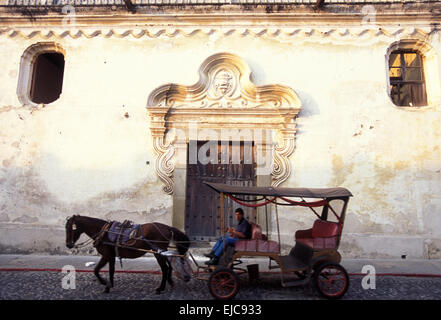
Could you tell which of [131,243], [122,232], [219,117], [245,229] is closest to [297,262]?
[245,229]

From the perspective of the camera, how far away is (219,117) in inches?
352

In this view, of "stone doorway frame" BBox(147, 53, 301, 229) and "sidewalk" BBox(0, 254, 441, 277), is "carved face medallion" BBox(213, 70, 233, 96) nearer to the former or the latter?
"stone doorway frame" BBox(147, 53, 301, 229)

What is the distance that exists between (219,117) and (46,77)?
20.2ft

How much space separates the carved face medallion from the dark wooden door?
4.77 ft

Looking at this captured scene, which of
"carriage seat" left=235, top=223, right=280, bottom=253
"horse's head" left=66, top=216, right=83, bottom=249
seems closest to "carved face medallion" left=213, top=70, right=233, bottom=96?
"carriage seat" left=235, top=223, right=280, bottom=253

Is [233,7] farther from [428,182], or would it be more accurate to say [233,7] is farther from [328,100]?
[428,182]

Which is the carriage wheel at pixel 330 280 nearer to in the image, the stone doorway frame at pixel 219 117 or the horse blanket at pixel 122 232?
the horse blanket at pixel 122 232

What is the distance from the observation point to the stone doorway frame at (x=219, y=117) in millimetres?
8672

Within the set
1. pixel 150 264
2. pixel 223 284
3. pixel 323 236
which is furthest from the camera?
pixel 150 264

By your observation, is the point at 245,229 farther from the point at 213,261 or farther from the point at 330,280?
the point at 330,280

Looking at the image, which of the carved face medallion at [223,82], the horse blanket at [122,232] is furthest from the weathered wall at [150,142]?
the horse blanket at [122,232]

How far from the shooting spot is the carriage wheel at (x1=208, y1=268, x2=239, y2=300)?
510 centimetres
